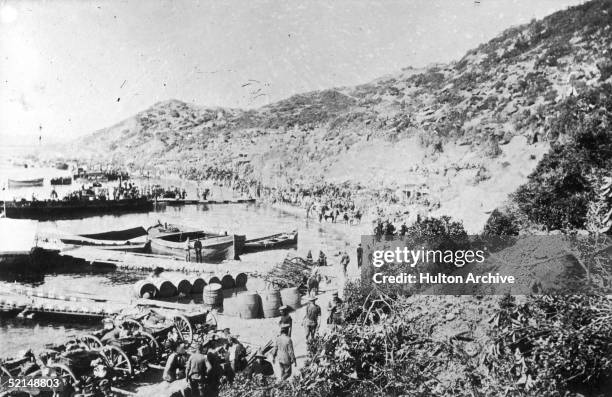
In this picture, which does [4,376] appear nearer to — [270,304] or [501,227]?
[270,304]

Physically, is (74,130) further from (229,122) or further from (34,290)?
(229,122)

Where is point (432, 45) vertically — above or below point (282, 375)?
above

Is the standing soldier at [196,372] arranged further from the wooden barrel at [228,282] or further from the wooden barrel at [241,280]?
the wooden barrel at [241,280]

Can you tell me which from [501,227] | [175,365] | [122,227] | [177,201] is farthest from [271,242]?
[175,365]

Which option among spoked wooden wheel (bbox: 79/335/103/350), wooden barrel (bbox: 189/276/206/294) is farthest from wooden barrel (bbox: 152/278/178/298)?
spoked wooden wheel (bbox: 79/335/103/350)

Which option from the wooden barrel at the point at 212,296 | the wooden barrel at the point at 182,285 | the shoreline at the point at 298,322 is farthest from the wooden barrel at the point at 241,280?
the shoreline at the point at 298,322

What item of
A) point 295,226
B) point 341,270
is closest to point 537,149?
point 341,270

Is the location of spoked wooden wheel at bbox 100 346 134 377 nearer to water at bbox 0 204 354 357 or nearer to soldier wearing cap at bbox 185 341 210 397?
soldier wearing cap at bbox 185 341 210 397
